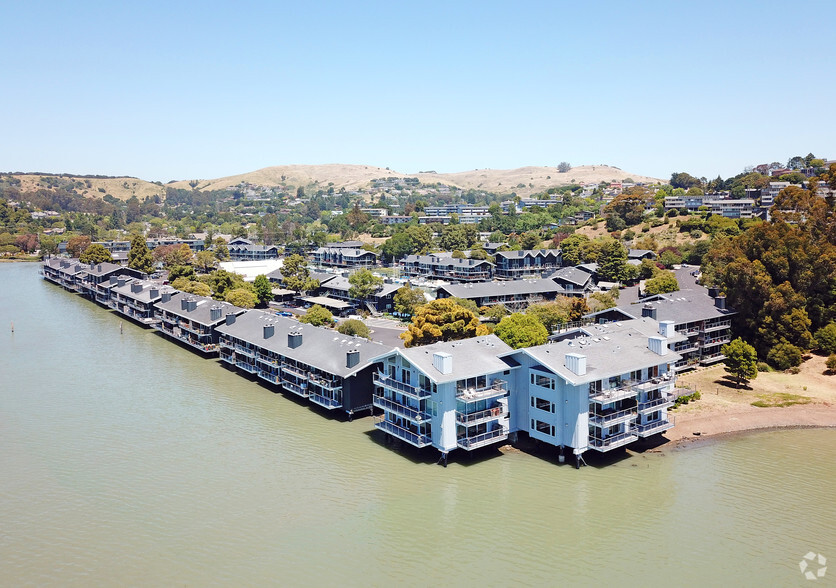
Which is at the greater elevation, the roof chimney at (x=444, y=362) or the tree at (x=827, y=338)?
the roof chimney at (x=444, y=362)

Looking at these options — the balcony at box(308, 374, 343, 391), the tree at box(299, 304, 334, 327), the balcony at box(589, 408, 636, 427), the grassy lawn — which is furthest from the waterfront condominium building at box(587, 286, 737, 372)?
the tree at box(299, 304, 334, 327)

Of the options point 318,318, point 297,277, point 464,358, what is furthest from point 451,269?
point 464,358

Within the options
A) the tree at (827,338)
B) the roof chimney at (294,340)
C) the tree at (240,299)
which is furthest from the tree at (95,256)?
the tree at (827,338)

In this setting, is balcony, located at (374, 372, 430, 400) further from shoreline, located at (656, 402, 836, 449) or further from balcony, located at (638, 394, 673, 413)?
shoreline, located at (656, 402, 836, 449)

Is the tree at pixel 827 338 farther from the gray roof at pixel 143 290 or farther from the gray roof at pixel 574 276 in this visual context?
the gray roof at pixel 143 290

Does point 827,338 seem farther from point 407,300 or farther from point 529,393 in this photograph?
point 407,300

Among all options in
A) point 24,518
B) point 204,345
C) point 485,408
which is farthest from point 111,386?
point 485,408

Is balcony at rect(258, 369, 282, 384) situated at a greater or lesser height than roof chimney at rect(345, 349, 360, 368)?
lesser
